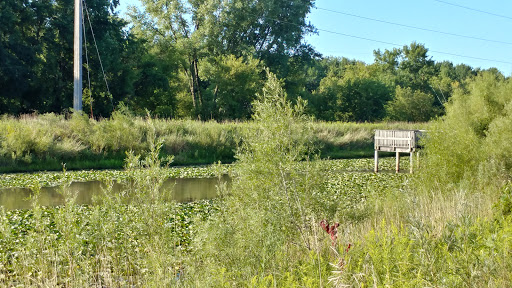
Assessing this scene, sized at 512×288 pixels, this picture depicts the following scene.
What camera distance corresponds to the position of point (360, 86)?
47438 mm

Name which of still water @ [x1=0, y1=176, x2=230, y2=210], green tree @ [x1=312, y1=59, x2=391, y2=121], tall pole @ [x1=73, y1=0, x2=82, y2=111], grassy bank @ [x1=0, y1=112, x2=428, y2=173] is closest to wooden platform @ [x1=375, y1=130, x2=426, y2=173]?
grassy bank @ [x1=0, y1=112, x2=428, y2=173]

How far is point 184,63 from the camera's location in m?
38.9

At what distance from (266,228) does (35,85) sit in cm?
2442

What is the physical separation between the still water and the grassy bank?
5.45ft

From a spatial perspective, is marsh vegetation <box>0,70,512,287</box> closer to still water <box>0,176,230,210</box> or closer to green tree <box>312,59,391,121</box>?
still water <box>0,176,230,210</box>

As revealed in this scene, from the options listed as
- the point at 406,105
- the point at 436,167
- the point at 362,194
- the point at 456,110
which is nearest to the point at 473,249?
the point at 436,167

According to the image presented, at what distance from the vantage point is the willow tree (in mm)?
38375

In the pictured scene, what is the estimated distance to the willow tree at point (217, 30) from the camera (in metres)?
38.4

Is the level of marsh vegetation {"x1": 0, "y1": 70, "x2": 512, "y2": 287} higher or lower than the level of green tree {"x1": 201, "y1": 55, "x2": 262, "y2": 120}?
lower

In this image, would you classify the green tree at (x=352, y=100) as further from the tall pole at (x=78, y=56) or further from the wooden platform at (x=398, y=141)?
the tall pole at (x=78, y=56)

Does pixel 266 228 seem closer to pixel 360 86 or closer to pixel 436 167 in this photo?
pixel 436 167

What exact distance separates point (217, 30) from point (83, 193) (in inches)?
1097

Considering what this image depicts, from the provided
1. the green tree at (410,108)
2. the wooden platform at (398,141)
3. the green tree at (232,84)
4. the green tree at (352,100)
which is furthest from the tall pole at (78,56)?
the green tree at (410,108)

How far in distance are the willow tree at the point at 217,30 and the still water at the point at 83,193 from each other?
23924 mm
